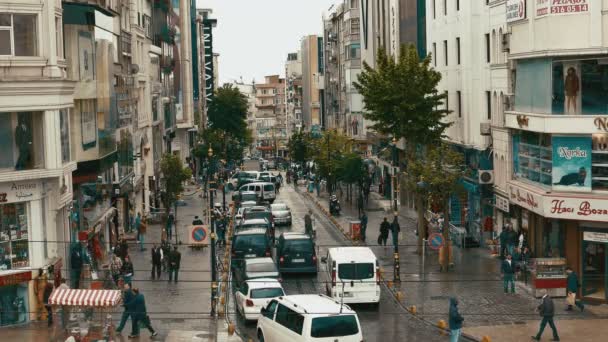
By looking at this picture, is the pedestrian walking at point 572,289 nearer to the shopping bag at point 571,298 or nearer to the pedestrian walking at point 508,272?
the shopping bag at point 571,298

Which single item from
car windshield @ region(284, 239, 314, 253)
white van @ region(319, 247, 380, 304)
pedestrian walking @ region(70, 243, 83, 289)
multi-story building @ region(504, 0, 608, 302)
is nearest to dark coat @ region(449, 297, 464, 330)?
white van @ region(319, 247, 380, 304)

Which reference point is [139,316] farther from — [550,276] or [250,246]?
[550,276]

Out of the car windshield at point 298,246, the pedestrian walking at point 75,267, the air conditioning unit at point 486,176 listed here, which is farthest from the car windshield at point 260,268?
the air conditioning unit at point 486,176

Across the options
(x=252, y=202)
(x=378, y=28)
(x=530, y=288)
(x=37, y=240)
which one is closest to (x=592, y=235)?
(x=530, y=288)

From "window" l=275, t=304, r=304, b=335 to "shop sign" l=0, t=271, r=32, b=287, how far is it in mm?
10028

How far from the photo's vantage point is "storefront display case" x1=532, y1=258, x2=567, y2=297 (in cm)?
3628

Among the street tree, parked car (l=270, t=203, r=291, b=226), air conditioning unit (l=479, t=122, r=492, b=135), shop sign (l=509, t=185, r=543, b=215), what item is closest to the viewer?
shop sign (l=509, t=185, r=543, b=215)

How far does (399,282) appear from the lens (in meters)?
41.5

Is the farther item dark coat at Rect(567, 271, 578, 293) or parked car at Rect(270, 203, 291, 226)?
parked car at Rect(270, 203, 291, 226)

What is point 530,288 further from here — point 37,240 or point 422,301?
point 37,240

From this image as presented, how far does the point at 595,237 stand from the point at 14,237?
64.6ft

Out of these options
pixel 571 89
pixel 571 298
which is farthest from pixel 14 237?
pixel 571 89

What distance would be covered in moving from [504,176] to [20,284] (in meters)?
23.5

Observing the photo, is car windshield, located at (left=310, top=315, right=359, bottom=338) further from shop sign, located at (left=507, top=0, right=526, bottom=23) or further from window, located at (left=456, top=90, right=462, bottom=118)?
window, located at (left=456, top=90, right=462, bottom=118)
